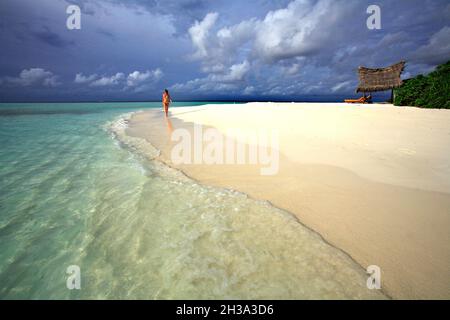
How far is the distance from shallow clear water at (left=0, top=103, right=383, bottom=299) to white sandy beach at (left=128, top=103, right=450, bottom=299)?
1.20 feet

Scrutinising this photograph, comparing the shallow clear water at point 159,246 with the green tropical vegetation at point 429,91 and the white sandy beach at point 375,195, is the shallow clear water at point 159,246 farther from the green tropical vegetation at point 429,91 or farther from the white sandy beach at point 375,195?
the green tropical vegetation at point 429,91

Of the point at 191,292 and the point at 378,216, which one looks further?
the point at 378,216

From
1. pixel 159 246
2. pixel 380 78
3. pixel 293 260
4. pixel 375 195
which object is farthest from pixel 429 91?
pixel 159 246

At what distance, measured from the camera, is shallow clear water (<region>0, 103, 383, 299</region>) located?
2.11 metres

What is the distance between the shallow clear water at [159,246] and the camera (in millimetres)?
2112

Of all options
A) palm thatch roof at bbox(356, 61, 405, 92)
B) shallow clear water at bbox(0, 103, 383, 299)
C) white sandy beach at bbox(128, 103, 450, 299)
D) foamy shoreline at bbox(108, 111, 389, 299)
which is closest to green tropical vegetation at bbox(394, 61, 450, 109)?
palm thatch roof at bbox(356, 61, 405, 92)

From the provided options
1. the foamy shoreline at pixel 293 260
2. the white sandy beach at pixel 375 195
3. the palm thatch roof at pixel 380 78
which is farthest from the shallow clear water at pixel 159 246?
the palm thatch roof at pixel 380 78

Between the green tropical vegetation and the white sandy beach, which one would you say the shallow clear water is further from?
the green tropical vegetation

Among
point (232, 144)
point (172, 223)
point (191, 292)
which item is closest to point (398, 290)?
point (191, 292)

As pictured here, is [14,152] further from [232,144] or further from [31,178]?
[232,144]

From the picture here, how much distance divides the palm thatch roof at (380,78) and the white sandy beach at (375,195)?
19950 millimetres

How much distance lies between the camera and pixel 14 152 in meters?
7.58
